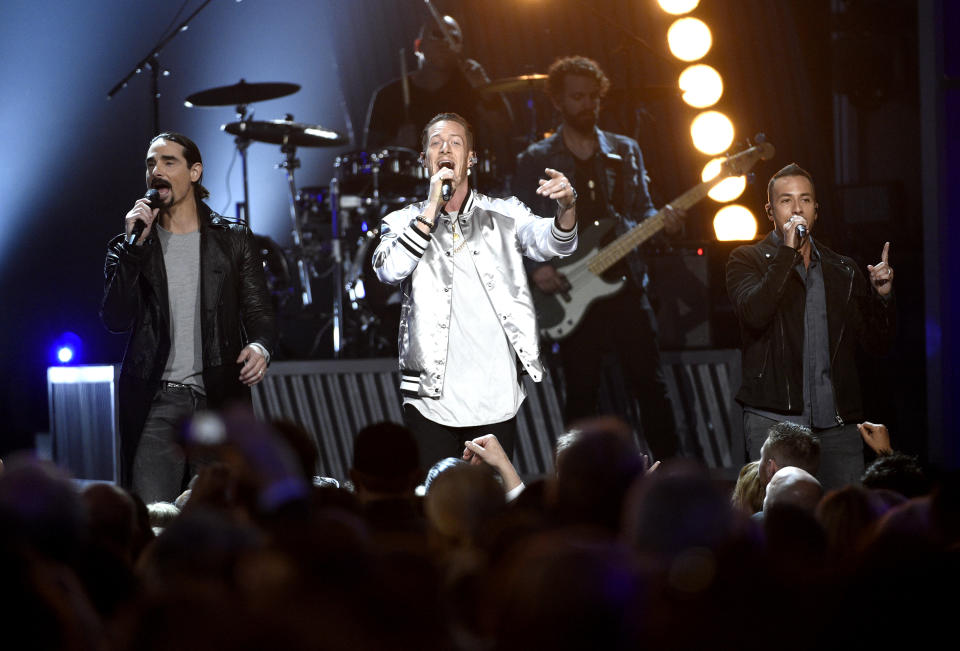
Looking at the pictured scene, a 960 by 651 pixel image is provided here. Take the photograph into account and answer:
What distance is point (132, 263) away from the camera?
400 centimetres

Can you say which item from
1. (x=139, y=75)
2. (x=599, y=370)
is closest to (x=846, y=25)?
(x=599, y=370)

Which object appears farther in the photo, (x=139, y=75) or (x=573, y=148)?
(x=139, y=75)

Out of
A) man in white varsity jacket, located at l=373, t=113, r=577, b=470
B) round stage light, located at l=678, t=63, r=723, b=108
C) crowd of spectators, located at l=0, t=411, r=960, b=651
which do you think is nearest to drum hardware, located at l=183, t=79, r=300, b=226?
round stage light, located at l=678, t=63, r=723, b=108

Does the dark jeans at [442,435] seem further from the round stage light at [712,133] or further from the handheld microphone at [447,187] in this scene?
the round stage light at [712,133]

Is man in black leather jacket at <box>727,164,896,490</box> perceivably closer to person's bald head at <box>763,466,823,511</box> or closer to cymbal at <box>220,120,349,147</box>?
person's bald head at <box>763,466,823,511</box>

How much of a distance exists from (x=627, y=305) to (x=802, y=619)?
4516mm

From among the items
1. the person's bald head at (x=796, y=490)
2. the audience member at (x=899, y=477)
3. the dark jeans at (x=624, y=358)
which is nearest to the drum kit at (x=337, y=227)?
the dark jeans at (x=624, y=358)

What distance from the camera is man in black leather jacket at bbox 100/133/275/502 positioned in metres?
4.09

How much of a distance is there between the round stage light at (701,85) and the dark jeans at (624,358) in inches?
58.6

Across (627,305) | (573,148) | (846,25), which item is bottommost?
(627,305)

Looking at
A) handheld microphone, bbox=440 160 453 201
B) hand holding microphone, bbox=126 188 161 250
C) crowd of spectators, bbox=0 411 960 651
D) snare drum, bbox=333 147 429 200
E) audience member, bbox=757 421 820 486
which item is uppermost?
snare drum, bbox=333 147 429 200

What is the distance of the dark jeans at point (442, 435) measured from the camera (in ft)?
13.0

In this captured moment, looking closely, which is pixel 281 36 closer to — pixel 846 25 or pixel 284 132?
pixel 284 132

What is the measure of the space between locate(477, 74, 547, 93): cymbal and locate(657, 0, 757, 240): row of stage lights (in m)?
0.98
